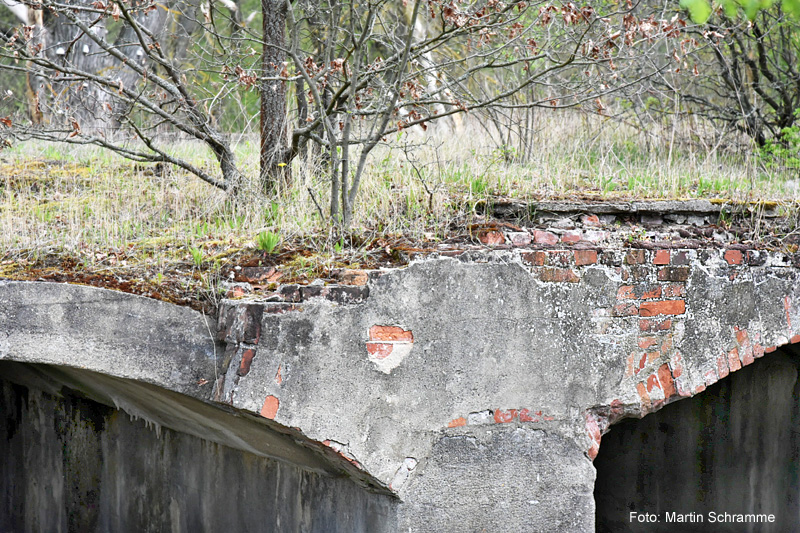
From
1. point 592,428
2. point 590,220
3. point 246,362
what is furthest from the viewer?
point 590,220

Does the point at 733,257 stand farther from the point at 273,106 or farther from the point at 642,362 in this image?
the point at 273,106

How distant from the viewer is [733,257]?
354 cm

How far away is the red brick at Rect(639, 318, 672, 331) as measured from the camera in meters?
3.36

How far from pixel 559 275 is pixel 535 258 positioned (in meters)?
0.14

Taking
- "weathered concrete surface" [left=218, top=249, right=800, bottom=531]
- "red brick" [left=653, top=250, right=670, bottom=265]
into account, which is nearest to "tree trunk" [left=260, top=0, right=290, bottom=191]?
"weathered concrete surface" [left=218, top=249, right=800, bottom=531]

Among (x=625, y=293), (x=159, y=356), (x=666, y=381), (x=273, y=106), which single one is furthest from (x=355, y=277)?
(x=273, y=106)

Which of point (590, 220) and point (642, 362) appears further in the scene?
point (590, 220)

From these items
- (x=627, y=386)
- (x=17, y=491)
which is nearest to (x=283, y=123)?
(x=627, y=386)

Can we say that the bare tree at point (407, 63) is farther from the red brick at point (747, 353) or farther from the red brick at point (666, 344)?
the red brick at point (747, 353)

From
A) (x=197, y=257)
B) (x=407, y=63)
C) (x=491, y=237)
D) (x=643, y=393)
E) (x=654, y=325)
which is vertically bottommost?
(x=643, y=393)

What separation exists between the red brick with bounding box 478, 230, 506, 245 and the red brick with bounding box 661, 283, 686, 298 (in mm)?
811

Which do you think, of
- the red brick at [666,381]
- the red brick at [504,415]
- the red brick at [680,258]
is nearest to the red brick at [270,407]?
the red brick at [504,415]

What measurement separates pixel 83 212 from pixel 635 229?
337cm

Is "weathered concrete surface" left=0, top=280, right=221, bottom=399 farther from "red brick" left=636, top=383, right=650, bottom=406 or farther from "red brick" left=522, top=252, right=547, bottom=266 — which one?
"red brick" left=636, top=383, right=650, bottom=406
